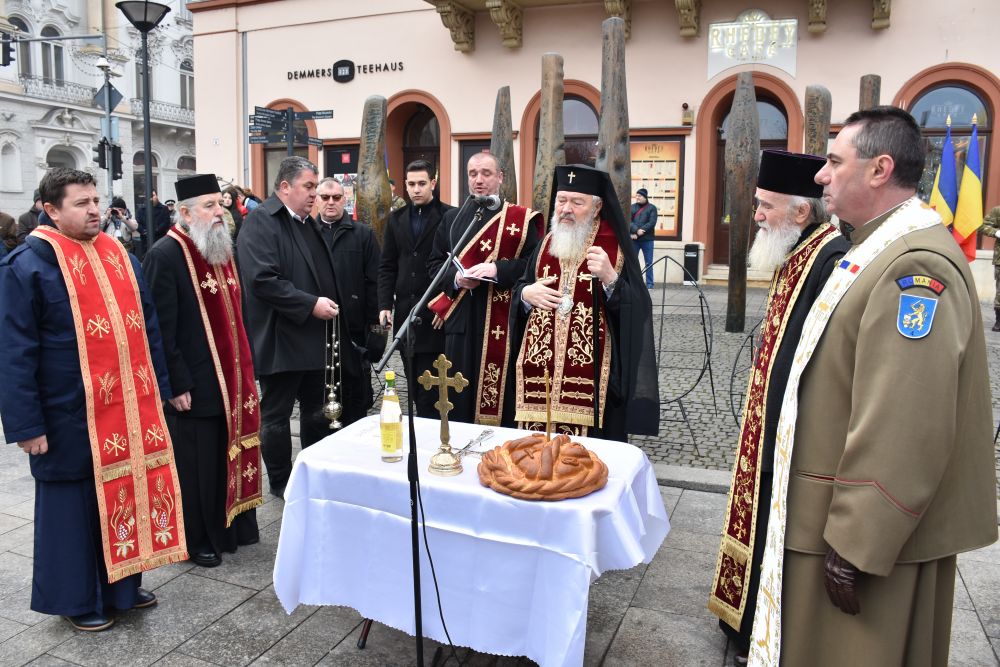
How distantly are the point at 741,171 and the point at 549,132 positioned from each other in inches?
120

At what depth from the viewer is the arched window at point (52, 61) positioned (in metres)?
33.6

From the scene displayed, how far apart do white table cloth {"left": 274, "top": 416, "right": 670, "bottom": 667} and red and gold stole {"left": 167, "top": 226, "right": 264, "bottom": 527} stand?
116 centimetres

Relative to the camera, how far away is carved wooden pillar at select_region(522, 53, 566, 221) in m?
8.62

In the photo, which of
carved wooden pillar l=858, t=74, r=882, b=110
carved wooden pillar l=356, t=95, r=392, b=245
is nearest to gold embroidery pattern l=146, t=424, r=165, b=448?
carved wooden pillar l=356, t=95, r=392, b=245

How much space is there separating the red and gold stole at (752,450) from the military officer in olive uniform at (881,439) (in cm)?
50

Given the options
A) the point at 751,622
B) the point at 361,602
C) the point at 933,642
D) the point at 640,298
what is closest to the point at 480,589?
the point at 361,602

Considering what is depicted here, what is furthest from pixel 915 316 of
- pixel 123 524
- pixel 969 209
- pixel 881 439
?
pixel 969 209

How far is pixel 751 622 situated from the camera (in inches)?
119

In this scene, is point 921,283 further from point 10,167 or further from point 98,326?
point 10,167

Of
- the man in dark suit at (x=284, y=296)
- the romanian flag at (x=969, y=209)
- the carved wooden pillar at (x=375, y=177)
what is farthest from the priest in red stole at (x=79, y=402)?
the romanian flag at (x=969, y=209)

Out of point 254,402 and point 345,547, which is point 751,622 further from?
point 254,402

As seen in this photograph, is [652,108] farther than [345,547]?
Yes

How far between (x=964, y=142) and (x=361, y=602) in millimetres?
14908

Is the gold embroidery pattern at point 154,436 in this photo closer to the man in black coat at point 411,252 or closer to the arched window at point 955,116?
the man in black coat at point 411,252
